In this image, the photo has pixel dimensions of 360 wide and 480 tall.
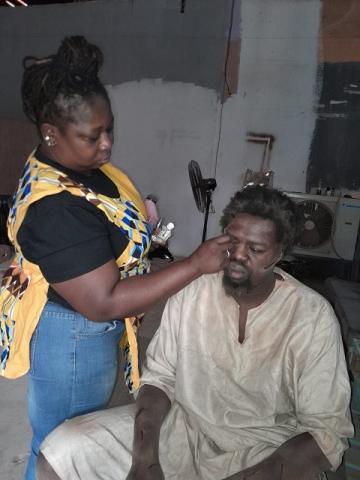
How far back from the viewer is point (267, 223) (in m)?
1.34

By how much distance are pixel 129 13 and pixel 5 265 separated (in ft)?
11.0

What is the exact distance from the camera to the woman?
0.93 meters

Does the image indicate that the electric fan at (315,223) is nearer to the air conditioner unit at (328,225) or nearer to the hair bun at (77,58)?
the air conditioner unit at (328,225)

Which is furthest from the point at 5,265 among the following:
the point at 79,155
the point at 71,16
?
the point at 71,16

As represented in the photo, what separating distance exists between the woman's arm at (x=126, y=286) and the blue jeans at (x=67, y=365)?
0.15 meters

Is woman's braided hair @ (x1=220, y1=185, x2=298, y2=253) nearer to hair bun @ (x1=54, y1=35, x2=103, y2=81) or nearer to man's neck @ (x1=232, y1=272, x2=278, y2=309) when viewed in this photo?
man's neck @ (x1=232, y1=272, x2=278, y2=309)

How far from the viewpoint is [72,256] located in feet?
2.97

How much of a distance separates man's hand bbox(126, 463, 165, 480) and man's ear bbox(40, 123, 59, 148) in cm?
97

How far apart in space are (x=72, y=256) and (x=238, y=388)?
748 millimetres

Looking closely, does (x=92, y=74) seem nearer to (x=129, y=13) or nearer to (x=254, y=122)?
(x=254, y=122)

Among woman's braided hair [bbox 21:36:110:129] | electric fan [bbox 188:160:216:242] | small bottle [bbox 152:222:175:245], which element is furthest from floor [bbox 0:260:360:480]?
electric fan [bbox 188:160:216:242]

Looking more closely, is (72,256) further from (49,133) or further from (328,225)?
(328,225)

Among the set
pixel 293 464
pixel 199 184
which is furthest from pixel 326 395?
pixel 199 184

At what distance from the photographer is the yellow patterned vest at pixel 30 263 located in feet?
3.18
